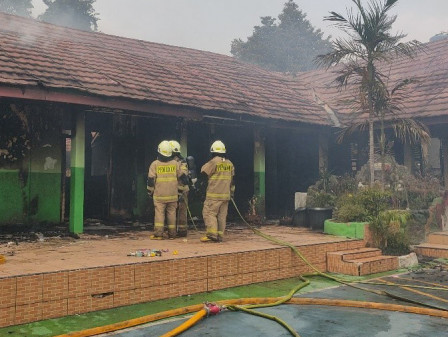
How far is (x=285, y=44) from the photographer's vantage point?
42.1 metres

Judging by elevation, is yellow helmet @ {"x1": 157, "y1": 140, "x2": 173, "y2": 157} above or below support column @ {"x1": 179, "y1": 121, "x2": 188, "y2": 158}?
below

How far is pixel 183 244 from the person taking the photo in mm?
7559

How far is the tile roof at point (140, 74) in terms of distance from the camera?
27.7 feet

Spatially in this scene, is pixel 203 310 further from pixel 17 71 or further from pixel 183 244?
pixel 17 71

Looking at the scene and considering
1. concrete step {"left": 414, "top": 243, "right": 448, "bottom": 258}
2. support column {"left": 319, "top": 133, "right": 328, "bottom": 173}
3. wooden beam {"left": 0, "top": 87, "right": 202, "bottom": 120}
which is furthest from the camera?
support column {"left": 319, "top": 133, "right": 328, "bottom": 173}

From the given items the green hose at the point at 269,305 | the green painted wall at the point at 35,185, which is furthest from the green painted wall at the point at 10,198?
the green hose at the point at 269,305

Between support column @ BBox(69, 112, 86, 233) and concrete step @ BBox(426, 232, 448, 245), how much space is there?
25.0ft

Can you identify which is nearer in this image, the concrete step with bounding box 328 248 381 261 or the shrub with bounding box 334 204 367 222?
the concrete step with bounding box 328 248 381 261

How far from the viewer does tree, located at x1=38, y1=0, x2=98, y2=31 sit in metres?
36.6

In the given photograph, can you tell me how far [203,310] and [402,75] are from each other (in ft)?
40.4

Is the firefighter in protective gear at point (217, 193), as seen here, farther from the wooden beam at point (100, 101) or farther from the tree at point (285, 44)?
the tree at point (285, 44)

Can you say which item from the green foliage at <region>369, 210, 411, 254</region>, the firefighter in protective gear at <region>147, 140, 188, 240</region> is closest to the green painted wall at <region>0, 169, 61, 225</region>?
the firefighter in protective gear at <region>147, 140, 188, 240</region>

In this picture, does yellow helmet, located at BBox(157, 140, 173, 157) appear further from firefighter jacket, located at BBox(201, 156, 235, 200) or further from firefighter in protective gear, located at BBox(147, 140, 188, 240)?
firefighter jacket, located at BBox(201, 156, 235, 200)

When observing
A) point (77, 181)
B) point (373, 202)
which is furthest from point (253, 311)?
point (373, 202)
